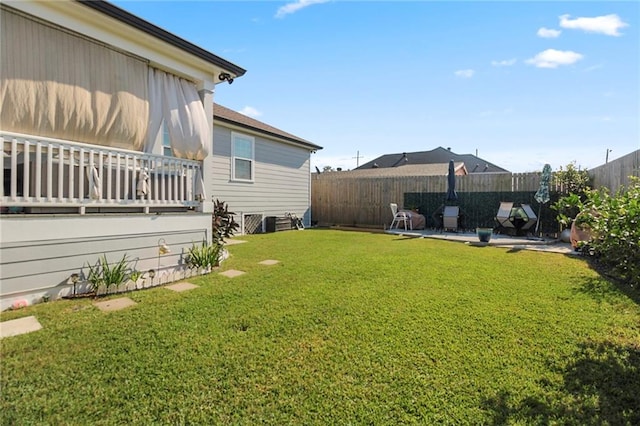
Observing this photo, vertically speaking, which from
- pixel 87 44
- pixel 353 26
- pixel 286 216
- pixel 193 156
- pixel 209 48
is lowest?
pixel 286 216

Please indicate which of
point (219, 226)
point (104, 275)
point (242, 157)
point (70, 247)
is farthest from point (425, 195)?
point (70, 247)

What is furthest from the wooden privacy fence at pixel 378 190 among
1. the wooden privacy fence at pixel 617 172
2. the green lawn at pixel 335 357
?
the green lawn at pixel 335 357

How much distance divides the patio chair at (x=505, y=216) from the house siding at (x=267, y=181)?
24.5 feet

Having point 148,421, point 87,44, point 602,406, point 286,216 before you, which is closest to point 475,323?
point 602,406

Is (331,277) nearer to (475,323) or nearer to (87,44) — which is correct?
(475,323)

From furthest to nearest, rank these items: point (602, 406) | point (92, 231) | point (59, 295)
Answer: point (92, 231)
point (59, 295)
point (602, 406)

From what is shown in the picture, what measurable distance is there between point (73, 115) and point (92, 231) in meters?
1.56

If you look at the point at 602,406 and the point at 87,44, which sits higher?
the point at 87,44

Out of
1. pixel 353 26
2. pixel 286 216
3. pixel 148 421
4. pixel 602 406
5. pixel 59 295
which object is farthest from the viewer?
pixel 286 216

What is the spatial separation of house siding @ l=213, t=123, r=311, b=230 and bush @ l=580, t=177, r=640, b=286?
902cm

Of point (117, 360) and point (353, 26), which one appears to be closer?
point (117, 360)

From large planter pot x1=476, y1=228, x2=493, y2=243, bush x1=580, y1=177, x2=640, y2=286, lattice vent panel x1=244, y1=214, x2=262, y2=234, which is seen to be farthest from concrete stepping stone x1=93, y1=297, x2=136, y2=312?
large planter pot x1=476, y1=228, x2=493, y2=243

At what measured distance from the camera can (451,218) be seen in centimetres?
1117

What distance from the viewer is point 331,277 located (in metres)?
4.88
